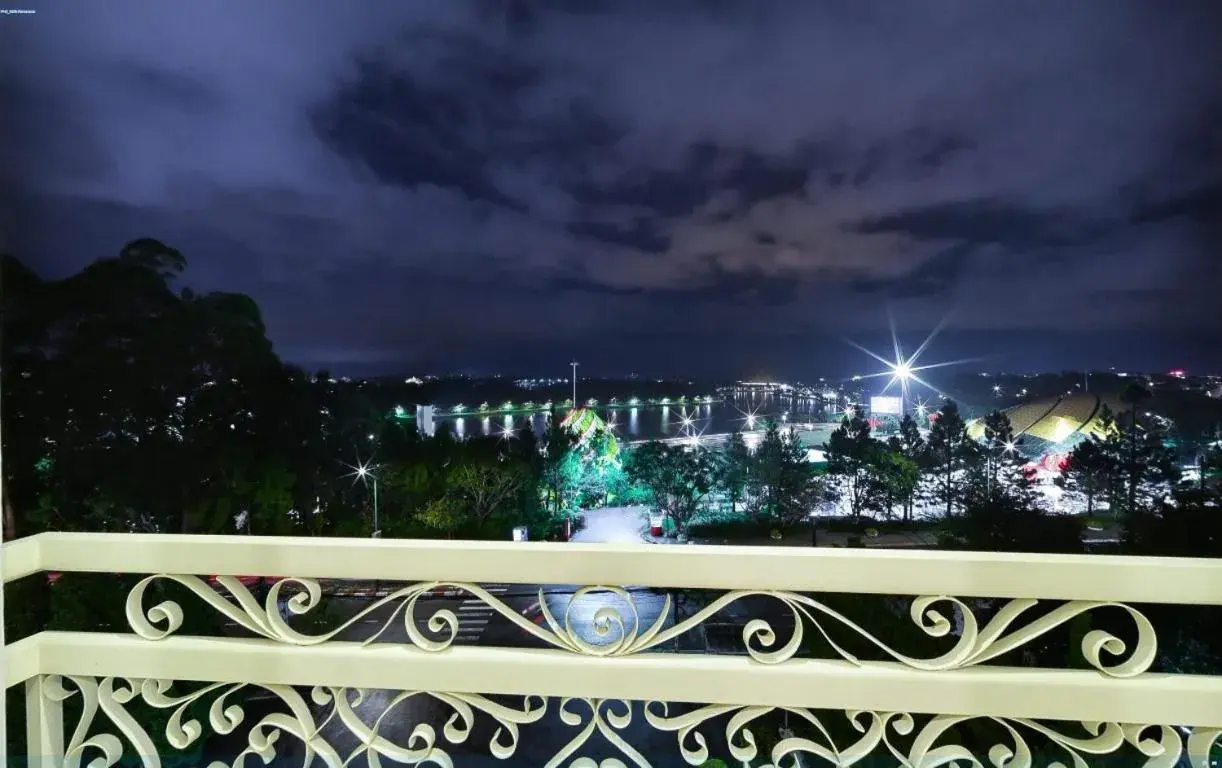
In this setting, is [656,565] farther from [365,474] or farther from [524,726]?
[365,474]

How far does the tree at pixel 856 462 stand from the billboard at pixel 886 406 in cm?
4

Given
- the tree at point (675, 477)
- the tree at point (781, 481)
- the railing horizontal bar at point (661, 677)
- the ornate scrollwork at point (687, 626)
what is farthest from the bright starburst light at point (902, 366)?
the railing horizontal bar at point (661, 677)

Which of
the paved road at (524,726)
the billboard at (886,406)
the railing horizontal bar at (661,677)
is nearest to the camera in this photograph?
the railing horizontal bar at (661,677)

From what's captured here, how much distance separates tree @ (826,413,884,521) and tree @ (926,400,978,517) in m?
0.15

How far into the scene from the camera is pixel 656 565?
108cm

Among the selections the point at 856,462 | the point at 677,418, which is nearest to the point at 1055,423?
the point at 856,462

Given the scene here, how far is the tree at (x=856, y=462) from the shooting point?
5.96 feet

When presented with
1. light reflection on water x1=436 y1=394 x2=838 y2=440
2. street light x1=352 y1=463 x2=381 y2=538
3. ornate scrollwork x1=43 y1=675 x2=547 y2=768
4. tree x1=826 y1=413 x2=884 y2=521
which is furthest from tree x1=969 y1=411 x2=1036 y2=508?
street light x1=352 y1=463 x2=381 y2=538

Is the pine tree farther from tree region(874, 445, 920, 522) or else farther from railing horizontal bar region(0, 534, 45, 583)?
railing horizontal bar region(0, 534, 45, 583)

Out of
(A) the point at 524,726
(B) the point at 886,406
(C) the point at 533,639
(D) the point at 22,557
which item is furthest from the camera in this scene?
(B) the point at 886,406

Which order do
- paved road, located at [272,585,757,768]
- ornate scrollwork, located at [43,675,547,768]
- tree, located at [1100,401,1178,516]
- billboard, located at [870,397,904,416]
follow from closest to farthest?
ornate scrollwork, located at [43,675,547,768]
paved road, located at [272,585,757,768]
tree, located at [1100,401,1178,516]
billboard, located at [870,397,904,416]

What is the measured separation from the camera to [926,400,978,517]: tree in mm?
1787

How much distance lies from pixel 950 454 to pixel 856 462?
0.25 metres

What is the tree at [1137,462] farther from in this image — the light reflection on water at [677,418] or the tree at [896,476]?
the light reflection on water at [677,418]
